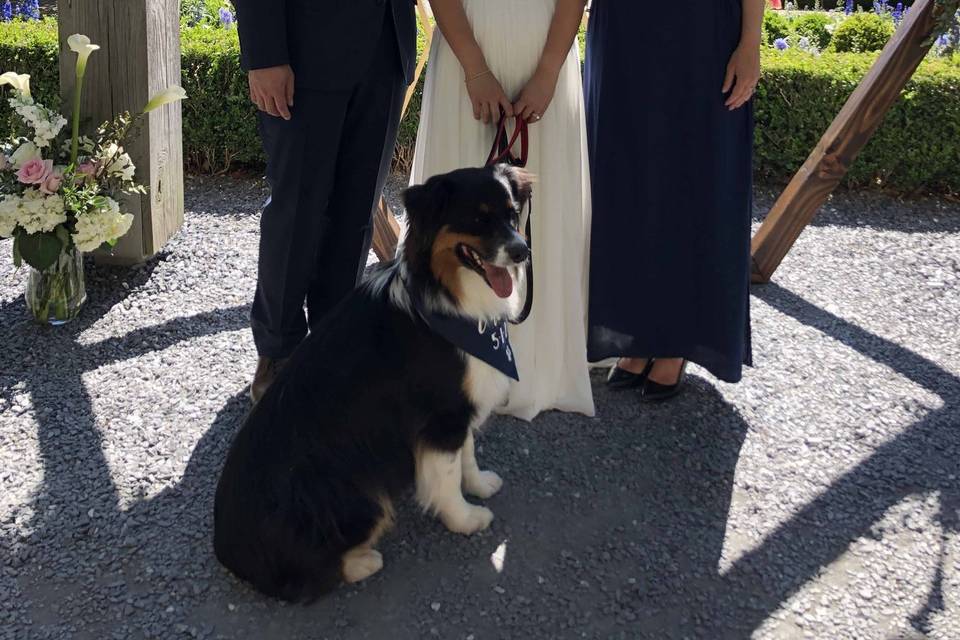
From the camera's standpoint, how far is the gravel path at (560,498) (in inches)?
110

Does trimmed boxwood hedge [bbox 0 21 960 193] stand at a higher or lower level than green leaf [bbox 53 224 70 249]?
higher

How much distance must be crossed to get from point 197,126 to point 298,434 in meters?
4.26

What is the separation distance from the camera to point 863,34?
8.16 meters

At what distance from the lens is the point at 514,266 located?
2.77 meters

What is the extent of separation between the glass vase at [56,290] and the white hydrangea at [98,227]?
0.54ft

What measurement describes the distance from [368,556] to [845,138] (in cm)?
345

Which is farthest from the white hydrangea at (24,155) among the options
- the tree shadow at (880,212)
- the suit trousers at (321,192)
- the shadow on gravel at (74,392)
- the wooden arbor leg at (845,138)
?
the tree shadow at (880,212)

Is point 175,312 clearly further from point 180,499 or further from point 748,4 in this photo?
point 748,4

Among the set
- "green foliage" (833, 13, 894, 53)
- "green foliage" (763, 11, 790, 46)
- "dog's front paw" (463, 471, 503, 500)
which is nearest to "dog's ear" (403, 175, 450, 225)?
"dog's front paw" (463, 471, 503, 500)

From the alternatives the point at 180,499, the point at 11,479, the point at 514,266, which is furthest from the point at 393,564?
the point at 11,479

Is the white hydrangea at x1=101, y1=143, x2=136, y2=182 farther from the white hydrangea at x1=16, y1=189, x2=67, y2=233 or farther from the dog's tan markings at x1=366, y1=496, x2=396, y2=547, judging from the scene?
the dog's tan markings at x1=366, y1=496, x2=396, y2=547

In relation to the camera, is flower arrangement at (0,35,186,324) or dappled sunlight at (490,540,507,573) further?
flower arrangement at (0,35,186,324)

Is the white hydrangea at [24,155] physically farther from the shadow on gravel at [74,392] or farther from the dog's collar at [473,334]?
the dog's collar at [473,334]

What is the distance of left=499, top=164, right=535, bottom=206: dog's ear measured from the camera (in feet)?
9.25
